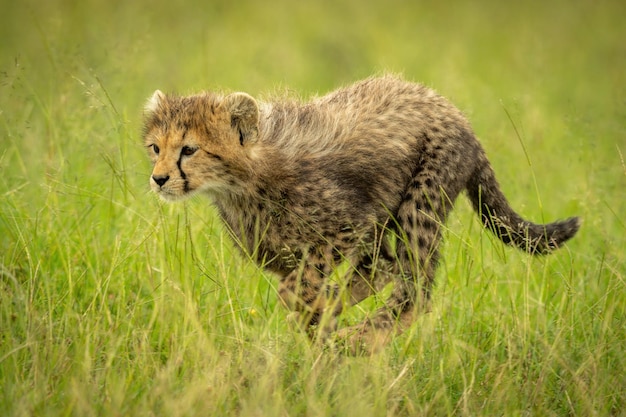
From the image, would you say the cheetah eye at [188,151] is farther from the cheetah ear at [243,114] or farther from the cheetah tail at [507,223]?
the cheetah tail at [507,223]

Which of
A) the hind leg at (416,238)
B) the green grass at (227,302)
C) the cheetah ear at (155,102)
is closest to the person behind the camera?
the green grass at (227,302)

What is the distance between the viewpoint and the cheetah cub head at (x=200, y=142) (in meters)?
4.44

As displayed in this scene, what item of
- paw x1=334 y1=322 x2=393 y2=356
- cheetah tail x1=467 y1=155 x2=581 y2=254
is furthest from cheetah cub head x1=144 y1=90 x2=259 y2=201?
cheetah tail x1=467 y1=155 x2=581 y2=254

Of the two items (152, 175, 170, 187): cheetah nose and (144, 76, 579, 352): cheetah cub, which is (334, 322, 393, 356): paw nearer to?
(144, 76, 579, 352): cheetah cub

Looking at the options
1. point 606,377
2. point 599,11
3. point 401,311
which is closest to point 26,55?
point 401,311

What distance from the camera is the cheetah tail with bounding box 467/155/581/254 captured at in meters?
4.96

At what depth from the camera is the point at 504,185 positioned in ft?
21.9

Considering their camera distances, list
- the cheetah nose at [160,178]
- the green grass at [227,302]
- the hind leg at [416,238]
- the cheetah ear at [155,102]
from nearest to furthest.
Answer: the green grass at [227,302] < the cheetah nose at [160,178] < the cheetah ear at [155,102] < the hind leg at [416,238]

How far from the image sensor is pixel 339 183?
4.82 meters

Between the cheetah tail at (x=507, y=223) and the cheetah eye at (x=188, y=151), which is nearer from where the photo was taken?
the cheetah eye at (x=188, y=151)

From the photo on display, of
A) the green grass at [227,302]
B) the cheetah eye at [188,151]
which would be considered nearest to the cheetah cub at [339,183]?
the cheetah eye at [188,151]

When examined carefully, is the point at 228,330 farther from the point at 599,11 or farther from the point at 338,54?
the point at 599,11

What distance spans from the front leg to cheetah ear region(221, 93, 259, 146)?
664mm

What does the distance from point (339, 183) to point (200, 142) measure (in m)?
0.77
